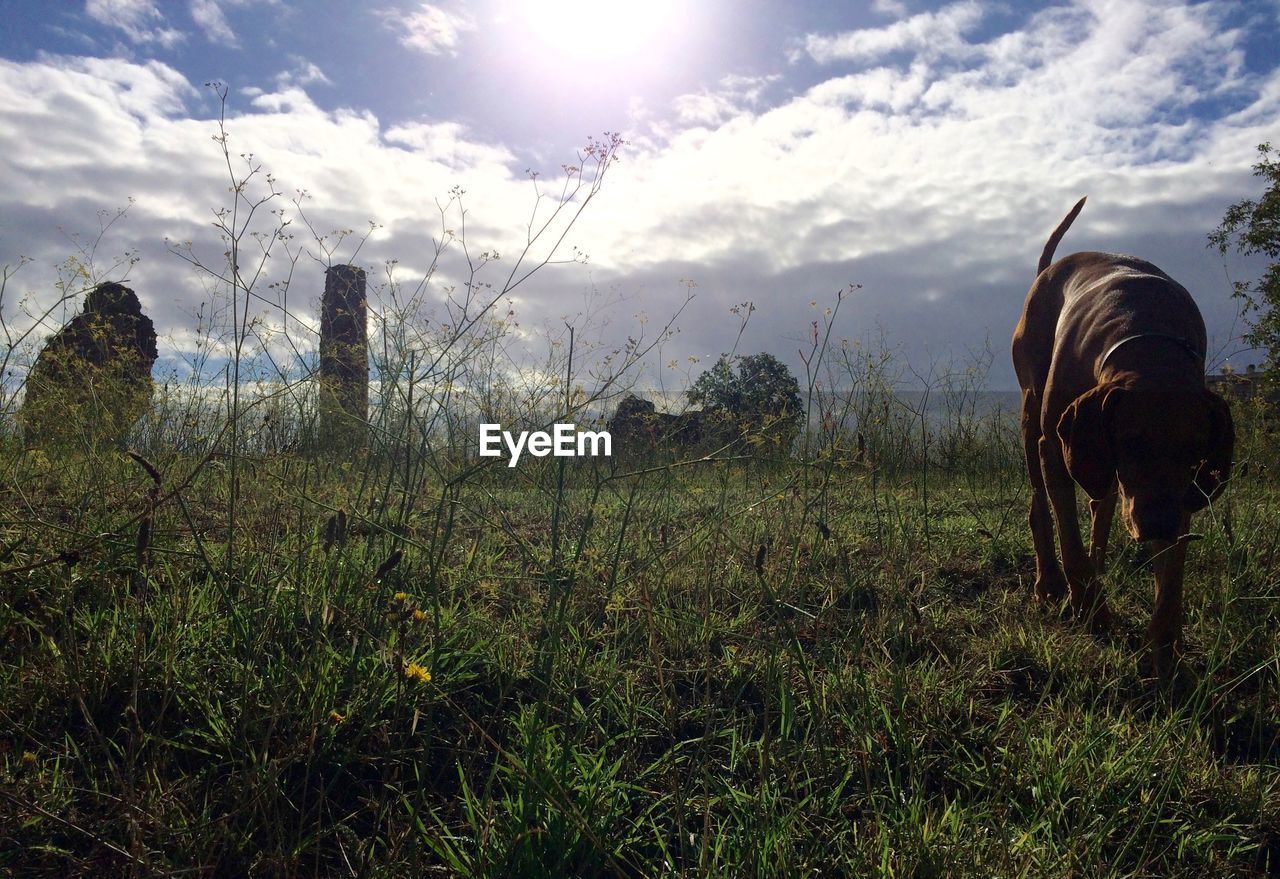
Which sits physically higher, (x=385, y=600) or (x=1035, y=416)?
(x=1035, y=416)

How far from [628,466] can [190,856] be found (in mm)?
4015

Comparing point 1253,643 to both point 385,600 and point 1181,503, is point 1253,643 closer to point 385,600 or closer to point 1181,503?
point 1181,503

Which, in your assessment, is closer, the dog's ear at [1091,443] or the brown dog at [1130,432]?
the brown dog at [1130,432]

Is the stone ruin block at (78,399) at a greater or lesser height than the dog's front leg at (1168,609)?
greater

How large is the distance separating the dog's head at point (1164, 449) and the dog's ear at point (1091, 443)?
Result: 0.02m

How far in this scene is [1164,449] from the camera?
2412 mm

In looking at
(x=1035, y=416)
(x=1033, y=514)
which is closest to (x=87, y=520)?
(x=1033, y=514)

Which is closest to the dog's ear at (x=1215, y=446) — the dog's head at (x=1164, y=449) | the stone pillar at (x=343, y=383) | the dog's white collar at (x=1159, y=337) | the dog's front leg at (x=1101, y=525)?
the dog's head at (x=1164, y=449)

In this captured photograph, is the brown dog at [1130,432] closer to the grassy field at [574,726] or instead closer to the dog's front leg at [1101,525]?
the dog's front leg at [1101,525]

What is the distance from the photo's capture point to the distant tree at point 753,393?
373cm

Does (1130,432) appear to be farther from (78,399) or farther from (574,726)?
(78,399)

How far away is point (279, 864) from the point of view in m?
1.44

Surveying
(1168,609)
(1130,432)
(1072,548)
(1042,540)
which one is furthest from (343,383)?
(1168,609)

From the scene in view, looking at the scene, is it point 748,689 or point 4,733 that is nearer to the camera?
point 4,733
